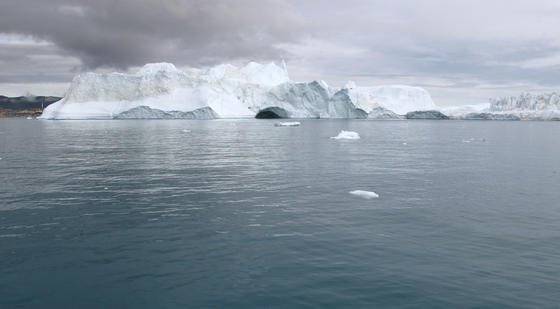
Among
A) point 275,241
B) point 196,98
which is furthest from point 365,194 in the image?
point 196,98

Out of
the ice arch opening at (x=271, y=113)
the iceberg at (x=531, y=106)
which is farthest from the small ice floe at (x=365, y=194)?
the iceberg at (x=531, y=106)

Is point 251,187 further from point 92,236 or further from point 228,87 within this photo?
point 228,87

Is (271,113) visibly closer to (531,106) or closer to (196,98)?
(196,98)

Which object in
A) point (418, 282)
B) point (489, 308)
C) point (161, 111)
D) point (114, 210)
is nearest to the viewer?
point (489, 308)

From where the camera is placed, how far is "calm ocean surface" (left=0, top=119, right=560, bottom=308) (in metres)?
7.18

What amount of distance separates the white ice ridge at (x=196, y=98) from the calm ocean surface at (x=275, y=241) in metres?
94.8

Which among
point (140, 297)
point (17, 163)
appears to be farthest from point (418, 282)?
point (17, 163)

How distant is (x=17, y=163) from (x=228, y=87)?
99597mm

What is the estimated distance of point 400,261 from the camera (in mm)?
8625

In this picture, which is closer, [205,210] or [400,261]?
[400,261]

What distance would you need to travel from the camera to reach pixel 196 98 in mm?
109625

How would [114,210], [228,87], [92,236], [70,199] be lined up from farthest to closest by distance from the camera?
1. [228,87]
2. [70,199]
3. [114,210]
4. [92,236]

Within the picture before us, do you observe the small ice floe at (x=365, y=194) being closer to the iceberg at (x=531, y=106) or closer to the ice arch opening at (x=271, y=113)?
the ice arch opening at (x=271, y=113)

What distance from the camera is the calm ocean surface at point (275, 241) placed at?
23.5 ft
